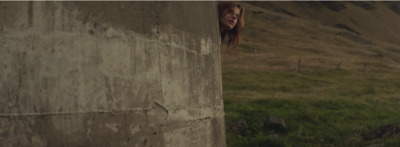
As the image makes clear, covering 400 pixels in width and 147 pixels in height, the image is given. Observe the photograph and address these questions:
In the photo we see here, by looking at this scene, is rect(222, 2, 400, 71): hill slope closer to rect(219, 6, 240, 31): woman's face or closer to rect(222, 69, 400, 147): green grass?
rect(222, 69, 400, 147): green grass

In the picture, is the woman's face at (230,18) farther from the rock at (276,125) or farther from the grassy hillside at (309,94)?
the rock at (276,125)

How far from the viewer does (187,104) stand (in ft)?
8.68

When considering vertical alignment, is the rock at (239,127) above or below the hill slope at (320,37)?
below

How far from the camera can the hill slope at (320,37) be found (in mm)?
32094

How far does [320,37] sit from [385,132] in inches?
2290

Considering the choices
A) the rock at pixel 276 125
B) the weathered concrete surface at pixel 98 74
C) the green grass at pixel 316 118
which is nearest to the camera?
the weathered concrete surface at pixel 98 74

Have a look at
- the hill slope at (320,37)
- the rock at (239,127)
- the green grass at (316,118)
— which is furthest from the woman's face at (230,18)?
the hill slope at (320,37)

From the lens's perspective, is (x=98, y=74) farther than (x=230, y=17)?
No

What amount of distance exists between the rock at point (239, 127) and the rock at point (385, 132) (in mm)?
2314

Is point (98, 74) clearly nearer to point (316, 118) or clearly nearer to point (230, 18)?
point (230, 18)

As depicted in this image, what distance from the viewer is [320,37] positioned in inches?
2406

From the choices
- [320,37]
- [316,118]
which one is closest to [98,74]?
[316,118]

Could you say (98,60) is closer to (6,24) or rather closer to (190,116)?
(6,24)

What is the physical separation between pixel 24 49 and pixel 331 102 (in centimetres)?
1031
